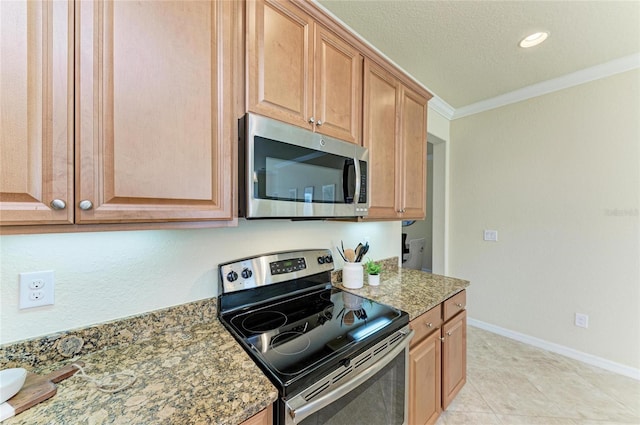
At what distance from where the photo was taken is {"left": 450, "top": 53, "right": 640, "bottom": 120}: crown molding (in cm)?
202

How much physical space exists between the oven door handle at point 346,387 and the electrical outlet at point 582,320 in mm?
2285

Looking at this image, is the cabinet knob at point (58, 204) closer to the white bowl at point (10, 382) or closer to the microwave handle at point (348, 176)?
the white bowl at point (10, 382)

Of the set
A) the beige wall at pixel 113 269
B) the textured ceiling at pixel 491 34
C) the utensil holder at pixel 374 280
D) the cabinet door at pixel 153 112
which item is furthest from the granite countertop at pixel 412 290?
the textured ceiling at pixel 491 34

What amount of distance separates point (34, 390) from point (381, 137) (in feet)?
5.98

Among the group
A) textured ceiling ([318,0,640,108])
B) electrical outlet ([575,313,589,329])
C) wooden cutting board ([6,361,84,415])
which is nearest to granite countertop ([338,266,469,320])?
wooden cutting board ([6,361,84,415])

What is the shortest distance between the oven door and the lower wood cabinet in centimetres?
12

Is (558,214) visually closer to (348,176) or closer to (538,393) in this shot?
(538,393)

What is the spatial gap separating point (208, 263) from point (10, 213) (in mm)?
686

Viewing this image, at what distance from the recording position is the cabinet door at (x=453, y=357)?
1.55m

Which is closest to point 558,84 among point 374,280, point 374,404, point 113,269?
point 374,280

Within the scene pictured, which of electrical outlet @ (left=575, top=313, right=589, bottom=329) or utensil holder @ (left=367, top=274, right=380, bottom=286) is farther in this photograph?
electrical outlet @ (left=575, top=313, right=589, bottom=329)

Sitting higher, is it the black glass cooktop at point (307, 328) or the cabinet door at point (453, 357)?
the black glass cooktop at point (307, 328)

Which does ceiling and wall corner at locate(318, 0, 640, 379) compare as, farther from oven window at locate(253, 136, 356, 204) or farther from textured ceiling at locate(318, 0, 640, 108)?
oven window at locate(253, 136, 356, 204)

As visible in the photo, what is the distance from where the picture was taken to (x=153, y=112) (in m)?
0.78
